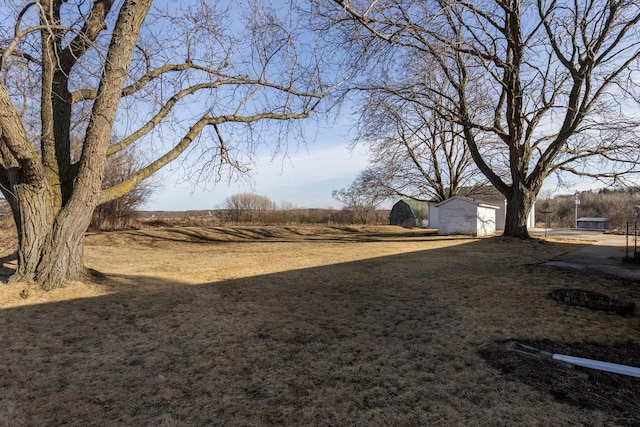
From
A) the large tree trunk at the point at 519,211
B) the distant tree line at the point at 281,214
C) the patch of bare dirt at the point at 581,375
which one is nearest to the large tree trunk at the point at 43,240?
the patch of bare dirt at the point at 581,375

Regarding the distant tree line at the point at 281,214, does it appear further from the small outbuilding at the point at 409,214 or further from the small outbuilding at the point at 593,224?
the small outbuilding at the point at 593,224

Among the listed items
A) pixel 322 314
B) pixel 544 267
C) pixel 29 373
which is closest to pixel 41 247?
pixel 29 373

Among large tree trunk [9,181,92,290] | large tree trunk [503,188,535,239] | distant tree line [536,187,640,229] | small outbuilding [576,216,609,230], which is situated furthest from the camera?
distant tree line [536,187,640,229]

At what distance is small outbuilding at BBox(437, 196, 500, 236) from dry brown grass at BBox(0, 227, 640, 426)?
1409 centimetres

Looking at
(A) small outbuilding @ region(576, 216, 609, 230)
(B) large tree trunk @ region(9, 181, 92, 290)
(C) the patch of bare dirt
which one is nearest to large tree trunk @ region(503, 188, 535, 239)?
(C) the patch of bare dirt

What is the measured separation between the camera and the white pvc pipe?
2.79m

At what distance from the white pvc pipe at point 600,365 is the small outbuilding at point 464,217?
1887 centimetres

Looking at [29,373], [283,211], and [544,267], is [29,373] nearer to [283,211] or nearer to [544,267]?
[544,267]

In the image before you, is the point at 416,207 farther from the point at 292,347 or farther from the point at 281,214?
the point at 292,347

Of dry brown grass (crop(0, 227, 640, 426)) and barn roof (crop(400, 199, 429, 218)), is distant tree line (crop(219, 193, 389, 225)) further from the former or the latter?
dry brown grass (crop(0, 227, 640, 426))

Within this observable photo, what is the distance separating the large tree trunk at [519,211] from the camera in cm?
1526

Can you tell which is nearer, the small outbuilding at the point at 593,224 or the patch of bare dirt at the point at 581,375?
the patch of bare dirt at the point at 581,375

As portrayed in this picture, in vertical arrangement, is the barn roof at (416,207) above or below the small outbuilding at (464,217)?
above

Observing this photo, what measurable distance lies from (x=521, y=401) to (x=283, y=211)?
34.6 meters
